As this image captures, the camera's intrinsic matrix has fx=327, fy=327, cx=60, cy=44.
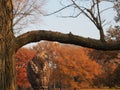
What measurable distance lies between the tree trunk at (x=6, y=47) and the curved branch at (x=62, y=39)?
0.60 ft

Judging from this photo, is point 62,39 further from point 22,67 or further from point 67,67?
point 67,67

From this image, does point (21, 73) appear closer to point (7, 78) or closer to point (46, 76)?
point (46, 76)

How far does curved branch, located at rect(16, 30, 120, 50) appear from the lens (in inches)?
243

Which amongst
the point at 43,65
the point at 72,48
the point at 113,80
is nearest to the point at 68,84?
A: the point at 72,48

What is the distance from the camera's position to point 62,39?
6.21 metres

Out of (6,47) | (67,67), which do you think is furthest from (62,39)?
(67,67)

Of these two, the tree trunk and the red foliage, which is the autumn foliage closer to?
the red foliage

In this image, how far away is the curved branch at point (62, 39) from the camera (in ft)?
20.3

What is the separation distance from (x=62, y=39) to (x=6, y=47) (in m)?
1.07

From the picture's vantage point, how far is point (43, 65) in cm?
2197

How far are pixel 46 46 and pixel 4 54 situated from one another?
199ft

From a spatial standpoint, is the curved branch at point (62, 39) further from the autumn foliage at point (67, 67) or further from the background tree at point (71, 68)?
the background tree at point (71, 68)

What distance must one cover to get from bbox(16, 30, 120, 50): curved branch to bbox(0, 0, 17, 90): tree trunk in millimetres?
184

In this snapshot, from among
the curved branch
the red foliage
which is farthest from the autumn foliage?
the curved branch
